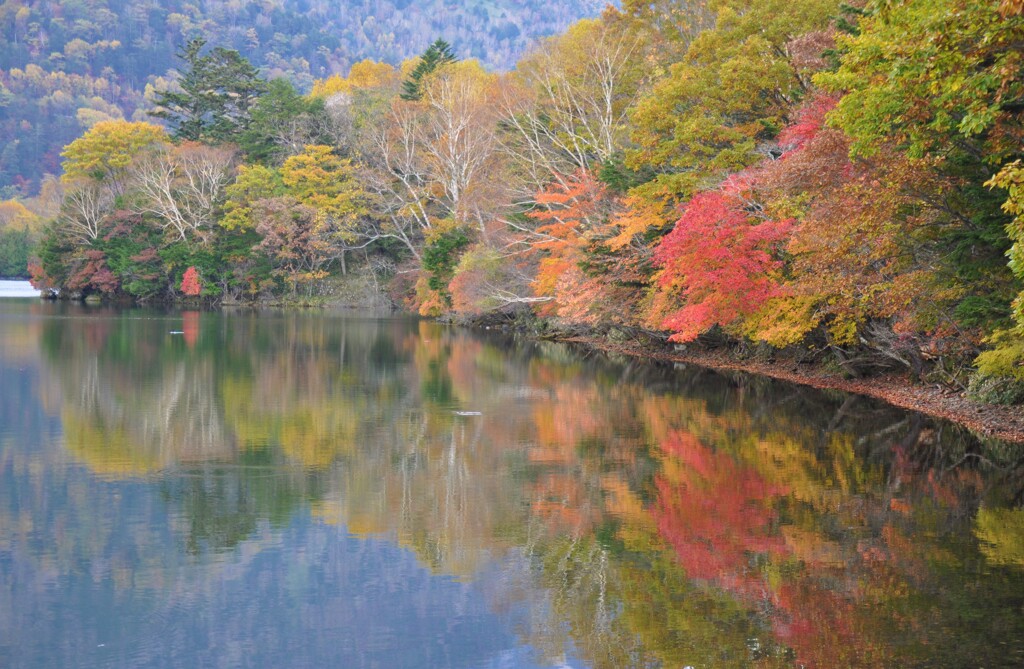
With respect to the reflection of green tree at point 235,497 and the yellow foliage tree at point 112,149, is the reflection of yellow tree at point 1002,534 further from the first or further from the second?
the yellow foliage tree at point 112,149

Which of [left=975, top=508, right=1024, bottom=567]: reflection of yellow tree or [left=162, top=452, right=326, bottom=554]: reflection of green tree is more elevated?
[left=975, top=508, right=1024, bottom=567]: reflection of yellow tree

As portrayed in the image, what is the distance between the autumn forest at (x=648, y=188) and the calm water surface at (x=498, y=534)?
292 cm

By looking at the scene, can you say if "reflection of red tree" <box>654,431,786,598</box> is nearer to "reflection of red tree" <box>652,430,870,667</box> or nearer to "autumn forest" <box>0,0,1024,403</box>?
"reflection of red tree" <box>652,430,870,667</box>

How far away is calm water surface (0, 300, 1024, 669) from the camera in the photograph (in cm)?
741

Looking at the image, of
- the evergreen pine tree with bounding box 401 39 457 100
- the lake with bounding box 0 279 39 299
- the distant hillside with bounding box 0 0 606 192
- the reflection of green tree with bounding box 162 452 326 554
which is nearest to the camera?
the reflection of green tree with bounding box 162 452 326 554

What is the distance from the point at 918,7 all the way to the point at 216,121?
250 feet

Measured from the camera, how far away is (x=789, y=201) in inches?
830

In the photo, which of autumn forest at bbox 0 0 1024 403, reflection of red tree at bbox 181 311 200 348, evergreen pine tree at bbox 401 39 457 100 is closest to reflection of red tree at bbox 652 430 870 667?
autumn forest at bbox 0 0 1024 403

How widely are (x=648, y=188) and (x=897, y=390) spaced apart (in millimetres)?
10470

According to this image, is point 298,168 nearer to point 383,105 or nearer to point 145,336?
point 383,105

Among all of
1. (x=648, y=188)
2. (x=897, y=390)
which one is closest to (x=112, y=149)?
(x=648, y=188)

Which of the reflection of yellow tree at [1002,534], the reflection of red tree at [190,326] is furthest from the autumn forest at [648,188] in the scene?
the reflection of red tree at [190,326]

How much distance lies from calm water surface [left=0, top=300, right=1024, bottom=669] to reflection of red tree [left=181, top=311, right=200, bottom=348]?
1661 cm

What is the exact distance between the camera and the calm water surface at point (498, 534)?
741 centimetres
